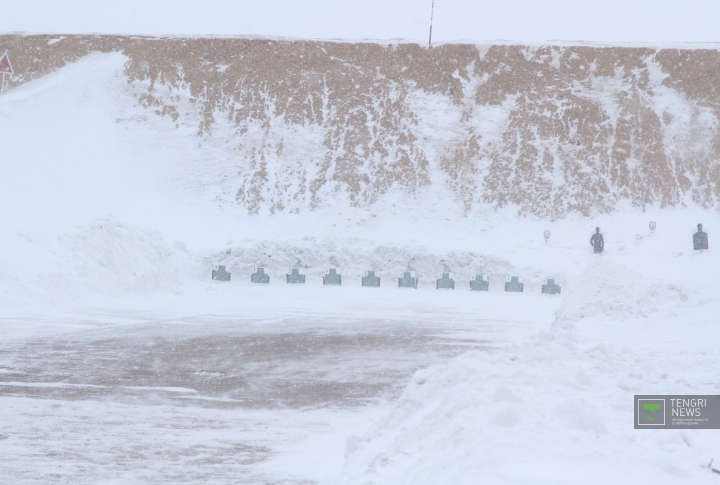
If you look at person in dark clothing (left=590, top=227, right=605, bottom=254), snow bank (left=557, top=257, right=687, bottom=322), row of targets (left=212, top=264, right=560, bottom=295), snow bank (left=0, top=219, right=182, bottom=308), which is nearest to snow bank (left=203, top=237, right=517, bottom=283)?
row of targets (left=212, top=264, right=560, bottom=295)

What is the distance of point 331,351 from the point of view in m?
12.5

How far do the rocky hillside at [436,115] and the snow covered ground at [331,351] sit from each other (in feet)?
11.6

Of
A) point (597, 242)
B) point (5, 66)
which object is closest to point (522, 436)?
point (597, 242)

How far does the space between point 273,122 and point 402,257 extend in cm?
1610

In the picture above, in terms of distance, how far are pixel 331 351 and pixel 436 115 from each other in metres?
32.1

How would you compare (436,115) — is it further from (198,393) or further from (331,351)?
(198,393)

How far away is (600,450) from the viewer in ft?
15.0

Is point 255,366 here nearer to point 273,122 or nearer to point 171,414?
point 171,414

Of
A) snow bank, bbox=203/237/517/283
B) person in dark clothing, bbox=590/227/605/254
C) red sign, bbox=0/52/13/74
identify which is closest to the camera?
snow bank, bbox=203/237/517/283

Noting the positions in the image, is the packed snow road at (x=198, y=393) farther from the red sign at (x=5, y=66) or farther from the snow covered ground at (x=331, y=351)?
the red sign at (x=5, y=66)

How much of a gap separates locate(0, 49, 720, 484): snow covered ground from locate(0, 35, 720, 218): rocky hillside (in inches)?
139

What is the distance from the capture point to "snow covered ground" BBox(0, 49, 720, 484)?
5043 millimetres

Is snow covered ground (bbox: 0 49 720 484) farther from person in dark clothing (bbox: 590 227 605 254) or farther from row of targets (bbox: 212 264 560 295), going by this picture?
person in dark clothing (bbox: 590 227 605 254)

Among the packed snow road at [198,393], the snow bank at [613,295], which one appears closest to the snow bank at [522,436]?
the packed snow road at [198,393]
